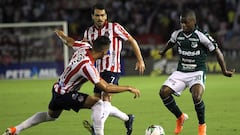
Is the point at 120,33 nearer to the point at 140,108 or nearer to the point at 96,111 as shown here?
the point at 96,111

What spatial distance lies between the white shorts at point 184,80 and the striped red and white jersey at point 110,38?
0.81 m

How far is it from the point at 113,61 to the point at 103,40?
161cm

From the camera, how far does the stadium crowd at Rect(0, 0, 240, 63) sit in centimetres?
2405

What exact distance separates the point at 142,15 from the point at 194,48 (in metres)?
16.3

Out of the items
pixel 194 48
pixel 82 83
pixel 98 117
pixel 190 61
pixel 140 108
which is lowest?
pixel 140 108

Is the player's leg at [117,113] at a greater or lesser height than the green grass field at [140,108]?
greater

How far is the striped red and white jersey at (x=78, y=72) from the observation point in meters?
7.83

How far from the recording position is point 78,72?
795 cm

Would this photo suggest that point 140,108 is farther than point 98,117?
Yes

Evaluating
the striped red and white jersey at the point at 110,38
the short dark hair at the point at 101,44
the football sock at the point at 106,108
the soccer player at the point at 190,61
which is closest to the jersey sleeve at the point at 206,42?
the soccer player at the point at 190,61

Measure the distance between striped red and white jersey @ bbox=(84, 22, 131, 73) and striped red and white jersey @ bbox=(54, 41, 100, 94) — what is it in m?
1.09

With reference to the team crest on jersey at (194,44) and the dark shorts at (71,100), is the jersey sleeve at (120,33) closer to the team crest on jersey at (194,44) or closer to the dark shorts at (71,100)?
the team crest on jersey at (194,44)

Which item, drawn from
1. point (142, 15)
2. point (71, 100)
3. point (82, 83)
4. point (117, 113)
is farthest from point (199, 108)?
point (142, 15)

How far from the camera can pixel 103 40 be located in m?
7.89
